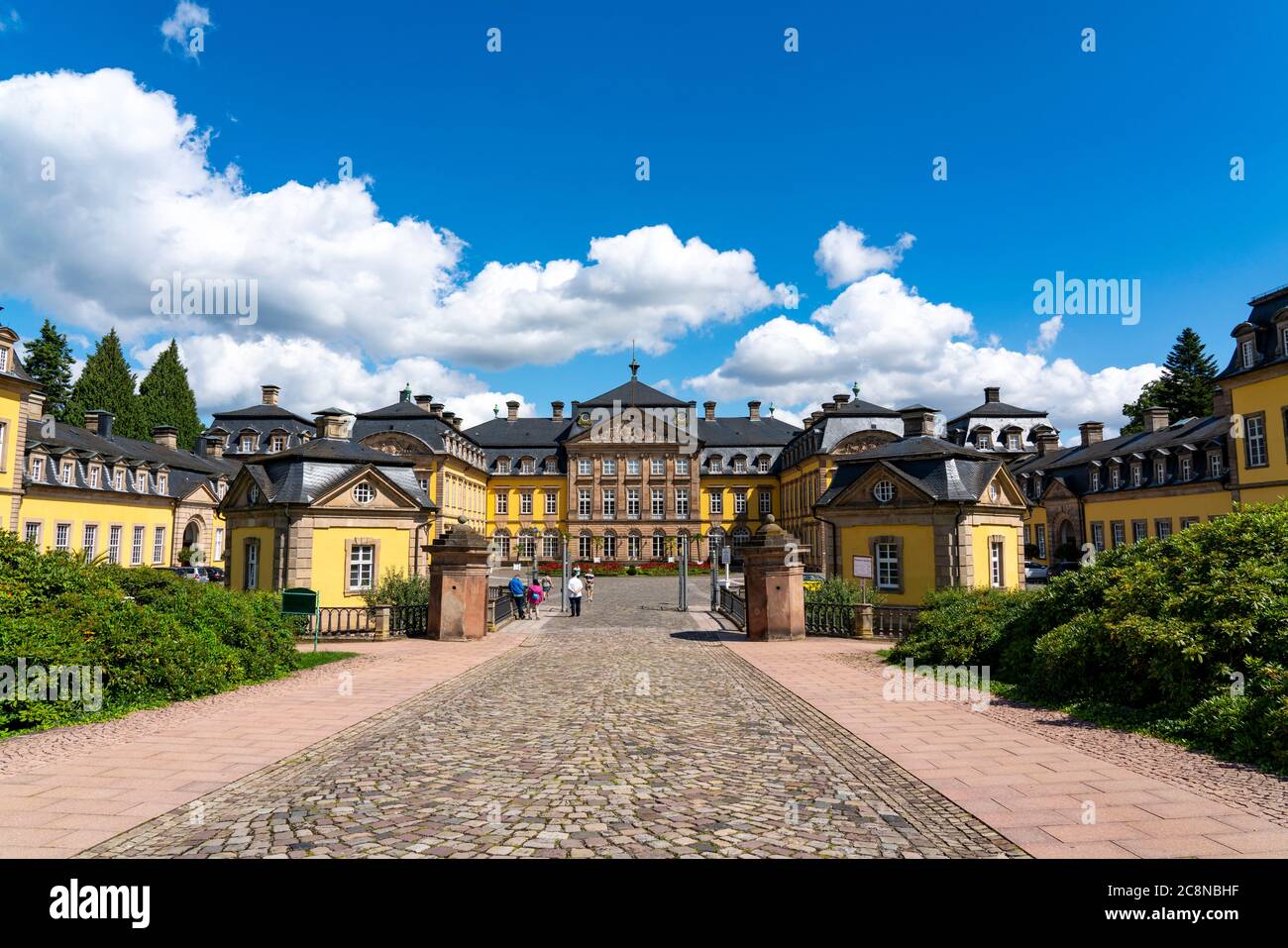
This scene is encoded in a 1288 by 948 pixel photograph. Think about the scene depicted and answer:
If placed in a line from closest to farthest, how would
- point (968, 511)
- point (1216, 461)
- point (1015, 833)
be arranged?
point (1015, 833)
point (968, 511)
point (1216, 461)

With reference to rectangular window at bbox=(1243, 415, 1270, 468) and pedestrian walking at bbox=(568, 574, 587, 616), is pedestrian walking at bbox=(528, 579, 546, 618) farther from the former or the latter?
rectangular window at bbox=(1243, 415, 1270, 468)

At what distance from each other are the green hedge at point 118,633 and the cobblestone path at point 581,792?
10.8 ft

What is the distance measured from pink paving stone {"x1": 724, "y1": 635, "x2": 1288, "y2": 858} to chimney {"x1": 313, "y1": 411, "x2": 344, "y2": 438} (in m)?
19.4

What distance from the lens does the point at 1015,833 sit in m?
5.27

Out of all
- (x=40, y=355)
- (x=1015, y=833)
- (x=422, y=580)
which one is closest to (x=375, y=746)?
(x=1015, y=833)

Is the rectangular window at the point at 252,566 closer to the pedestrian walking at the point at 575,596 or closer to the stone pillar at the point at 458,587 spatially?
the stone pillar at the point at 458,587

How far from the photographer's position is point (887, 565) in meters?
21.5

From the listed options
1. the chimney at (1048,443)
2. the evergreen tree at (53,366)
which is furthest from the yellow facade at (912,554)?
the evergreen tree at (53,366)

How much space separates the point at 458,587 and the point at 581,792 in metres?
12.9

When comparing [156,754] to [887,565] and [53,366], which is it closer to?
[887,565]

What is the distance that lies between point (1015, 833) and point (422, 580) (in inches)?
709

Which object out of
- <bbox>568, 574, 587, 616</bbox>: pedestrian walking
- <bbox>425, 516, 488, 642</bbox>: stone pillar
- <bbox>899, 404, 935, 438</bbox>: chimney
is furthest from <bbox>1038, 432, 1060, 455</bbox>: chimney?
<bbox>425, 516, 488, 642</bbox>: stone pillar

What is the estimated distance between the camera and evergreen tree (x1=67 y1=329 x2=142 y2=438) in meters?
61.5
